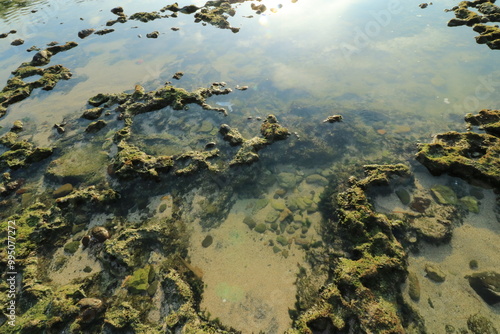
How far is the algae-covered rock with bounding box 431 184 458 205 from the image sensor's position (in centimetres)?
882

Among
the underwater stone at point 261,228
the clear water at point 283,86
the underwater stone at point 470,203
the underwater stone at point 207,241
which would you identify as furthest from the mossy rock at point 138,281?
the underwater stone at point 470,203

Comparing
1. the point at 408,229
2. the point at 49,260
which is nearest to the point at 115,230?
the point at 49,260

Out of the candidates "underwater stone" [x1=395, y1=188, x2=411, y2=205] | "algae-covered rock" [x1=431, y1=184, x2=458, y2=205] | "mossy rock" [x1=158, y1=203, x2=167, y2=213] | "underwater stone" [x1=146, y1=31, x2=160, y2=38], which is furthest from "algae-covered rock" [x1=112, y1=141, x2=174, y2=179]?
"underwater stone" [x1=146, y1=31, x2=160, y2=38]

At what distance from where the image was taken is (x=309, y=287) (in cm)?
726

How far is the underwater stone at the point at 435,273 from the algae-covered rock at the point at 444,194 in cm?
266

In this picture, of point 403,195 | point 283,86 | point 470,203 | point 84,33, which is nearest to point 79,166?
point 283,86

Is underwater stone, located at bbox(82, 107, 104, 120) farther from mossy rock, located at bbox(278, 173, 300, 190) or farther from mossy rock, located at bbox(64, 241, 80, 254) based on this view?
mossy rock, located at bbox(278, 173, 300, 190)

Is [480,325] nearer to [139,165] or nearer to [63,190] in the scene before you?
[139,165]

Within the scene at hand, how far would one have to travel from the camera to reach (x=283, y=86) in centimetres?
1531

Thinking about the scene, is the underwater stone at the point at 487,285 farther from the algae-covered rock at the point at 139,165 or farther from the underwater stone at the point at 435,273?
the algae-covered rock at the point at 139,165

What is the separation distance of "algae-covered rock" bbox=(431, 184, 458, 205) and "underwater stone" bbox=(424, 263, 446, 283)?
266 cm

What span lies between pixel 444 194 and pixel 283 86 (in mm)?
9955

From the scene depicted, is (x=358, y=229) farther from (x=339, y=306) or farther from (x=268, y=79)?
(x=268, y=79)

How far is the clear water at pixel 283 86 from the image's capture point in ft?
26.7
